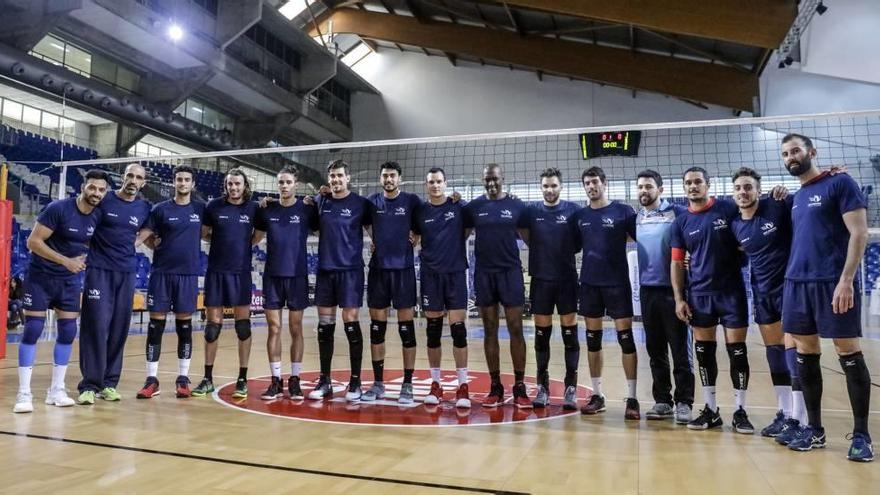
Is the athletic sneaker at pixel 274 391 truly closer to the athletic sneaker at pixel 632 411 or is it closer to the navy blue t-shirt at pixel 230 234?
the navy blue t-shirt at pixel 230 234

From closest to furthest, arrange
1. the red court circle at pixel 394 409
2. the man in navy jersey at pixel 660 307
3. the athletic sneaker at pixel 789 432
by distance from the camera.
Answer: the athletic sneaker at pixel 789 432 → the red court circle at pixel 394 409 → the man in navy jersey at pixel 660 307

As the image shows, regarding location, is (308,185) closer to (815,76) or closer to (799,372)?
(815,76)

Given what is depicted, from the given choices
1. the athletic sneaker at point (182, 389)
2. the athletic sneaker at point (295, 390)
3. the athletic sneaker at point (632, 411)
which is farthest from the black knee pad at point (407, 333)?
the athletic sneaker at point (182, 389)

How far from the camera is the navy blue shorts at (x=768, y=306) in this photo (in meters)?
3.95

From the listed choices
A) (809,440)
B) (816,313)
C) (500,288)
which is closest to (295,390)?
(500,288)

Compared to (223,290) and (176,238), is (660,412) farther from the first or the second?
(176,238)

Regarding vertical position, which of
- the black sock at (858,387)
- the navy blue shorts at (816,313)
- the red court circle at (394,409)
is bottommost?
the red court circle at (394,409)

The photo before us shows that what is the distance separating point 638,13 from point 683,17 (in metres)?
1.01

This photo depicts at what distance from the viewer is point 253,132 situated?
21812mm

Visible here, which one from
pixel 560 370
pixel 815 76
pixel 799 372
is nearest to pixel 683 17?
pixel 815 76

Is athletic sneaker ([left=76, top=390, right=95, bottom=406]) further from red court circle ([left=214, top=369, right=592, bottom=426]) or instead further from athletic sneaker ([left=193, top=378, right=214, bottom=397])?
red court circle ([left=214, top=369, right=592, bottom=426])

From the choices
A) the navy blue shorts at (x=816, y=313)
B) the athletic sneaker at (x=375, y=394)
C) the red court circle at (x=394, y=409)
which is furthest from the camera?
the athletic sneaker at (x=375, y=394)

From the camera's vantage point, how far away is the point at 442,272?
4.95m

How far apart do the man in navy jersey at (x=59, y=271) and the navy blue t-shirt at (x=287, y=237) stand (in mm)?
1439
